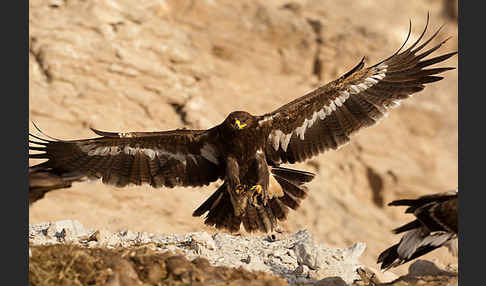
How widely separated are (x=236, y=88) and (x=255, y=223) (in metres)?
8.33

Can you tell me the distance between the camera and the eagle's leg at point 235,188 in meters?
7.04

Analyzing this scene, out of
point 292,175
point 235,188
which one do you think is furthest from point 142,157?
point 292,175

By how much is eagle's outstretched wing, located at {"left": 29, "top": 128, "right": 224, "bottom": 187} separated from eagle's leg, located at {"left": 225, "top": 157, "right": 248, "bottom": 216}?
14.3 inches

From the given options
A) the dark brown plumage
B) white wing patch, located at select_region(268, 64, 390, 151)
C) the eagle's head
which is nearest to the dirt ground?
white wing patch, located at select_region(268, 64, 390, 151)

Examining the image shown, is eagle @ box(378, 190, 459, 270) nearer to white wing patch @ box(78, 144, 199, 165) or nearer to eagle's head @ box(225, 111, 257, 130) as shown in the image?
eagle's head @ box(225, 111, 257, 130)

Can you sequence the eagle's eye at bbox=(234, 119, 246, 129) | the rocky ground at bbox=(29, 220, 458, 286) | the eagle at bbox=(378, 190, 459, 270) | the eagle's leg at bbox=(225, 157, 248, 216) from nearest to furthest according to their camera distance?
the rocky ground at bbox=(29, 220, 458, 286) → the eagle at bbox=(378, 190, 459, 270) → the eagle's eye at bbox=(234, 119, 246, 129) → the eagle's leg at bbox=(225, 157, 248, 216)

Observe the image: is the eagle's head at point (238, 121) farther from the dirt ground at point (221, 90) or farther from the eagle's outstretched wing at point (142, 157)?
the dirt ground at point (221, 90)

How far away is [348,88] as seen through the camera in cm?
739

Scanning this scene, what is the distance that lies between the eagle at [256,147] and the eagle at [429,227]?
1.67m

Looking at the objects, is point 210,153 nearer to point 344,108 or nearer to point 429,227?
point 344,108

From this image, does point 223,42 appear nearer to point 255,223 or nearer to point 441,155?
point 441,155

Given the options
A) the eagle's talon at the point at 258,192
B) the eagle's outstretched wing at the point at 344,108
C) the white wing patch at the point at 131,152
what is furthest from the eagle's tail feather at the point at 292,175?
the white wing patch at the point at 131,152

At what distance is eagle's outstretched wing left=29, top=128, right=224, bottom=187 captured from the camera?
6930 millimetres

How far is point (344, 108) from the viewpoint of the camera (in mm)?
7430
